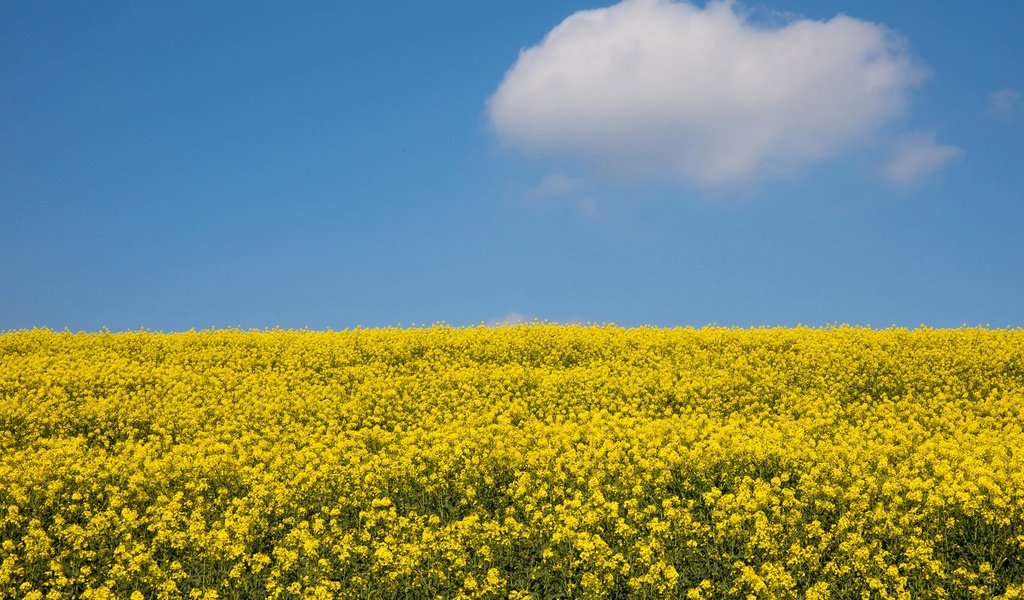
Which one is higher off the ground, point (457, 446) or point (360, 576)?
point (457, 446)

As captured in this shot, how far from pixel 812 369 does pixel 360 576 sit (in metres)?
16.1

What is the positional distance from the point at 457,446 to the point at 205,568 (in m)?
4.80

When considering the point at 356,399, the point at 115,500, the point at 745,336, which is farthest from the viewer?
the point at 745,336

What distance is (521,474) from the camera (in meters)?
14.1

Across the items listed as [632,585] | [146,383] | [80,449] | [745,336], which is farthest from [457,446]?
[745,336]

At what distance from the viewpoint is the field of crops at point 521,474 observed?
11219mm

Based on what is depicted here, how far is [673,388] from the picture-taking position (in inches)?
838

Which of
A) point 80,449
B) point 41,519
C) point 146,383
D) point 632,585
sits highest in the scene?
point 146,383

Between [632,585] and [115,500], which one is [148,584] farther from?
[632,585]

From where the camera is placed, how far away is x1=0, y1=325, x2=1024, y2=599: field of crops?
11.2 m

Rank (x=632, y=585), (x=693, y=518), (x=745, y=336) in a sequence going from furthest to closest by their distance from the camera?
(x=745, y=336), (x=693, y=518), (x=632, y=585)

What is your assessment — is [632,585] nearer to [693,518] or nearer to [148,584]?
[693,518]

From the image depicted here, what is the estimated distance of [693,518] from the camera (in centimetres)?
1306

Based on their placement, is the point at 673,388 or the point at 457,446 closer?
the point at 457,446
